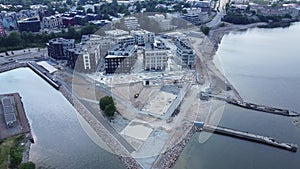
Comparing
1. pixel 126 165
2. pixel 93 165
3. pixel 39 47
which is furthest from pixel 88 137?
pixel 39 47

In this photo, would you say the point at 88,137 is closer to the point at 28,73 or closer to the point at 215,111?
the point at 215,111

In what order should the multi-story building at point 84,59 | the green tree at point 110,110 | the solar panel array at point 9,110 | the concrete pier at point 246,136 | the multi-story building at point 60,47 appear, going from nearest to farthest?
the concrete pier at point 246,136
the solar panel array at point 9,110
the green tree at point 110,110
the multi-story building at point 84,59
the multi-story building at point 60,47

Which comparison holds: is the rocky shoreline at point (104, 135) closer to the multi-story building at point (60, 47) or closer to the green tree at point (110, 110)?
the green tree at point (110, 110)

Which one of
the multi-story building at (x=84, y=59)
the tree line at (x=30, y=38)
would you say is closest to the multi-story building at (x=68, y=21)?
the tree line at (x=30, y=38)

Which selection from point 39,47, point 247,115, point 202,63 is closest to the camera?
point 247,115

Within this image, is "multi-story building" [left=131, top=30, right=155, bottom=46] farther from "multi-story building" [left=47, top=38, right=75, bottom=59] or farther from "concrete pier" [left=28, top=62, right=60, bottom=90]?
"concrete pier" [left=28, top=62, right=60, bottom=90]
